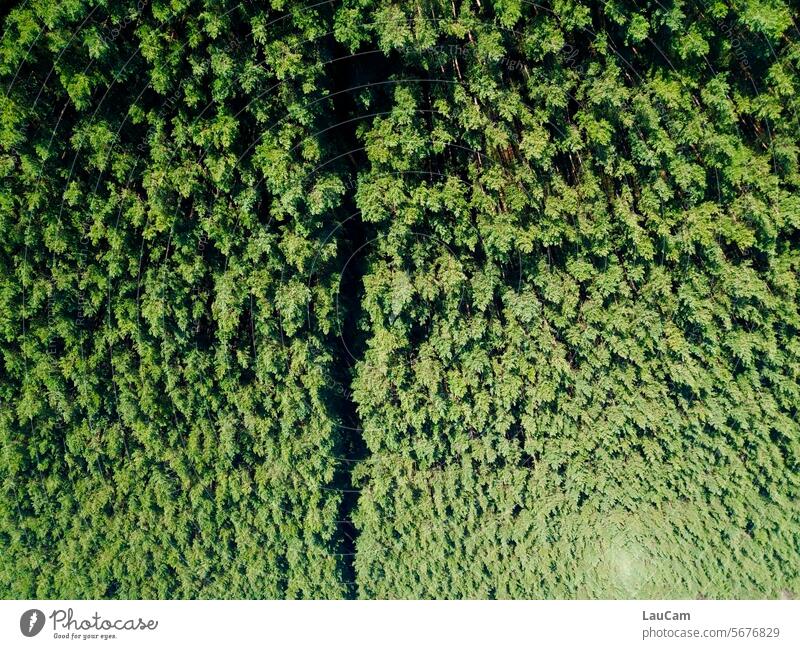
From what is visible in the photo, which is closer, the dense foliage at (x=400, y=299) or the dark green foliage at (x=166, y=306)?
the dark green foliage at (x=166, y=306)

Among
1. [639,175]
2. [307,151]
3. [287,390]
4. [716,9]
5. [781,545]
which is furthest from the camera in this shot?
[781,545]

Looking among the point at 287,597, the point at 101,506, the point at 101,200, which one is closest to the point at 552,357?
the point at 287,597

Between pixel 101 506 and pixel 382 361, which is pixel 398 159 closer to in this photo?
pixel 382 361
